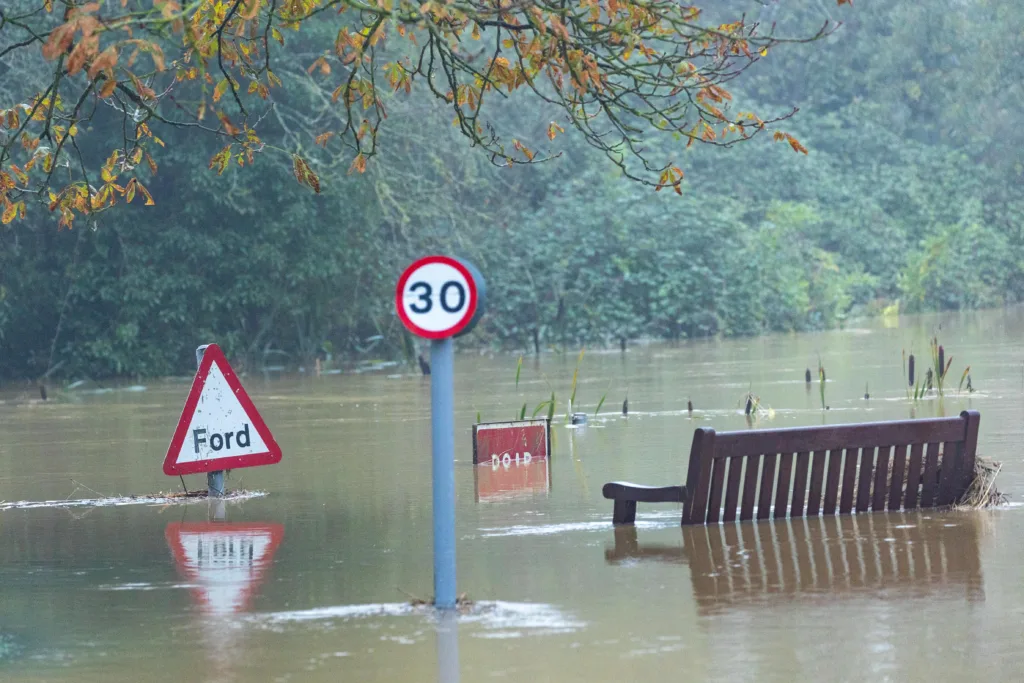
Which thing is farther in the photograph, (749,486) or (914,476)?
(914,476)

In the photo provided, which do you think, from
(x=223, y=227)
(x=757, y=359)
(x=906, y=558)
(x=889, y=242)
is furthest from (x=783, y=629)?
(x=889, y=242)

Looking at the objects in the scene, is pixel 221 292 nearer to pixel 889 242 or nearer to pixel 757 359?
pixel 757 359

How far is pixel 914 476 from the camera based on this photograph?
37.8 ft

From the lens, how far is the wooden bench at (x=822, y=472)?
35.9 ft

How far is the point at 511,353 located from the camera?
41.0 meters

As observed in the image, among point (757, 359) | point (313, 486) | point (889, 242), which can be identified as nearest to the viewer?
point (313, 486)

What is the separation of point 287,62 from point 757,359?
1078 centimetres

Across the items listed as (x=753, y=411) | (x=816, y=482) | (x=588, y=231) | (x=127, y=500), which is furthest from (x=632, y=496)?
(x=588, y=231)

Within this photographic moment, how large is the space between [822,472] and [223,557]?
385 cm

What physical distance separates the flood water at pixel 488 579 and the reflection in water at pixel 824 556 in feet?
0.08

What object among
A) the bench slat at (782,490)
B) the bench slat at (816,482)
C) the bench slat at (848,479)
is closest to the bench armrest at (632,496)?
the bench slat at (782,490)

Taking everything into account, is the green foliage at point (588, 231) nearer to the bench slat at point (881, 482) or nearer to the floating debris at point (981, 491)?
the bench slat at point (881, 482)

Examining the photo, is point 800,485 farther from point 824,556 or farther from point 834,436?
point 824,556

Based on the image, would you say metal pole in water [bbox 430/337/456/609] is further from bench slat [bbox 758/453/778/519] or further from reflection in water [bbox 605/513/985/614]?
bench slat [bbox 758/453/778/519]
